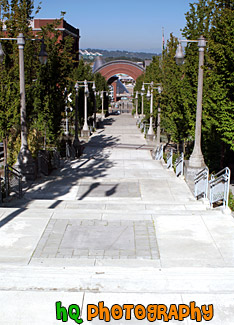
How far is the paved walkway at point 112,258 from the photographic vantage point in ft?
20.3

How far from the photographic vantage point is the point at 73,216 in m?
9.59

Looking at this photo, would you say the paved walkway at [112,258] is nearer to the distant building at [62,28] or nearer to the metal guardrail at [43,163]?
the metal guardrail at [43,163]

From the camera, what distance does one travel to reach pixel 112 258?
7.34 m

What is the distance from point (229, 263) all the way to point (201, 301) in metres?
1.26

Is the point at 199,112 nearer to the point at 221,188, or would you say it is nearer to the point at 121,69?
the point at 221,188

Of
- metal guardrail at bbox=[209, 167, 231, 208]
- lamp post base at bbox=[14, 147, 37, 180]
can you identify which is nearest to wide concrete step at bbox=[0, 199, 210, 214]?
metal guardrail at bbox=[209, 167, 231, 208]

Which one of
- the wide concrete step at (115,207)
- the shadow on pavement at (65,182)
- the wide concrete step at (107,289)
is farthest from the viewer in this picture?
the shadow on pavement at (65,182)

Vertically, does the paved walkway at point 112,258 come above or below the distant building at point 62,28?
below

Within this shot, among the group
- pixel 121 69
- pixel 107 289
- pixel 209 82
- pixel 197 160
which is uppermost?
pixel 121 69

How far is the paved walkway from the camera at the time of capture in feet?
20.3

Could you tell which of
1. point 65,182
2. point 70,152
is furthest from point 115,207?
point 70,152

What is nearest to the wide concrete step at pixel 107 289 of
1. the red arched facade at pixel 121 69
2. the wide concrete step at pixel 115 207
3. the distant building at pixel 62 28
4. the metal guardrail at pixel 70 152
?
the wide concrete step at pixel 115 207

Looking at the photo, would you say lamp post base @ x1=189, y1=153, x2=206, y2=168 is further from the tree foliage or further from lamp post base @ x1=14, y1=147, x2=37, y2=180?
lamp post base @ x1=14, y1=147, x2=37, y2=180

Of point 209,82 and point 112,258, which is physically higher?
point 209,82
